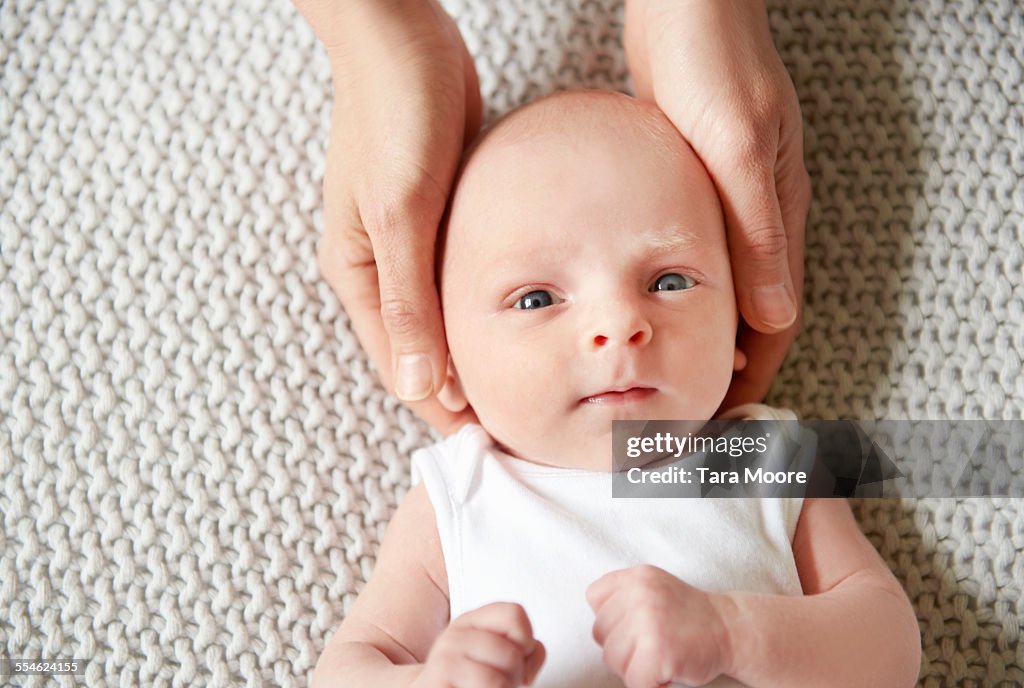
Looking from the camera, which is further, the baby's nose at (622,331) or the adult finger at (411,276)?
the adult finger at (411,276)

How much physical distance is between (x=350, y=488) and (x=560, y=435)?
0.35 meters

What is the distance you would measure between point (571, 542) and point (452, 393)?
0.26 m

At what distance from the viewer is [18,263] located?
52.0 inches

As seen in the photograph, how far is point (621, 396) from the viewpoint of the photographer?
105cm

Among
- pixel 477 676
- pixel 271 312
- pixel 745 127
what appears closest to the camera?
pixel 477 676

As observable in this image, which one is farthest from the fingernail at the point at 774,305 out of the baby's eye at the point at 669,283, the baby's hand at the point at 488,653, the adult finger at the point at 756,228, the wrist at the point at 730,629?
the baby's hand at the point at 488,653

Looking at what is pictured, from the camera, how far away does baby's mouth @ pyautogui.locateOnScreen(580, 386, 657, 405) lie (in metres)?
1.04

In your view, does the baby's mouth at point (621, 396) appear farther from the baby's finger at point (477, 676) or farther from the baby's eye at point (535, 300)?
the baby's finger at point (477, 676)

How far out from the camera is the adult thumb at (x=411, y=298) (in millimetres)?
1132

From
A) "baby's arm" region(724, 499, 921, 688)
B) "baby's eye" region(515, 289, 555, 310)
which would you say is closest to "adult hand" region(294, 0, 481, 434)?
"baby's eye" region(515, 289, 555, 310)

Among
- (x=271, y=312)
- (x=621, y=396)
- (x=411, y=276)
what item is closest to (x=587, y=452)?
(x=621, y=396)

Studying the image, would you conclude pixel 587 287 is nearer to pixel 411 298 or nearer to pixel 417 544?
pixel 411 298

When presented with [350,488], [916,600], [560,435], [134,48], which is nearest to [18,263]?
[134,48]

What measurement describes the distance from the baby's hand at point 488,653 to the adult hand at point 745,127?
1.67 feet
